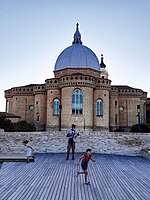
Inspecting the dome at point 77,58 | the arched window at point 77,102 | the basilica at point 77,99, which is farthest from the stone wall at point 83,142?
the dome at point 77,58

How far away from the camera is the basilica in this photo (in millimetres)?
37406

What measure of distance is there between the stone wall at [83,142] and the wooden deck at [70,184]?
722 cm

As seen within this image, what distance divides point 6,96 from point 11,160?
36787 millimetres

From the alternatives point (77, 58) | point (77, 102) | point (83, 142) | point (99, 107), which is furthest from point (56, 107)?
point (83, 142)

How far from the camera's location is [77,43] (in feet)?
163

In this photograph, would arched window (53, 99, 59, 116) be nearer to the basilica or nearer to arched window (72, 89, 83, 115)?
the basilica

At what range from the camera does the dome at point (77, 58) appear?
43531mm

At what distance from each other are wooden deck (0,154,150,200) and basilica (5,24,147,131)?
23.9 m

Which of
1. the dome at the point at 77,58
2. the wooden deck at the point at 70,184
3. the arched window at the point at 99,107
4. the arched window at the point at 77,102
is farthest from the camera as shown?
the dome at the point at 77,58

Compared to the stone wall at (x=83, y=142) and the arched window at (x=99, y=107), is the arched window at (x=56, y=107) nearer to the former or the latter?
the arched window at (x=99, y=107)

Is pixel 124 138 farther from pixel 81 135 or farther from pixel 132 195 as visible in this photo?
pixel 132 195

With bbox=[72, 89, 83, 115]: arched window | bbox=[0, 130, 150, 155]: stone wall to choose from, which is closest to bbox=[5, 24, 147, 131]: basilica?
bbox=[72, 89, 83, 115]: arched window

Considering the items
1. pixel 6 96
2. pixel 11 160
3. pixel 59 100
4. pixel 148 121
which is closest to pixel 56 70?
pixel 59 100

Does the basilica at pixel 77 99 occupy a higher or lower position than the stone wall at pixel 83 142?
higher
